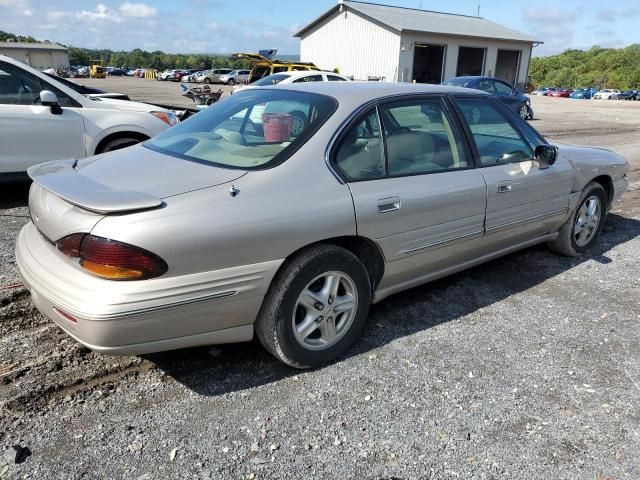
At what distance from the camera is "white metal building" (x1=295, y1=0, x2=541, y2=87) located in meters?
31.2

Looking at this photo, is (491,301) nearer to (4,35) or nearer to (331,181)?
(331,181)

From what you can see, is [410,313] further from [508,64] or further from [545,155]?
[508,64]

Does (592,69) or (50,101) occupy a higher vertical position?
(592,69)

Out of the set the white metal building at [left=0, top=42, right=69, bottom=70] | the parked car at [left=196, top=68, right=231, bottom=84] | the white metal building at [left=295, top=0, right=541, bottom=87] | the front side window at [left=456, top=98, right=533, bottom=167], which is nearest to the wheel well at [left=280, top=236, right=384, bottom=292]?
the front side window at [left=456, top=98, right=533, bottom=167]

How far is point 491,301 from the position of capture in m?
4.02

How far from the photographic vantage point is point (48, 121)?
581 centimetres

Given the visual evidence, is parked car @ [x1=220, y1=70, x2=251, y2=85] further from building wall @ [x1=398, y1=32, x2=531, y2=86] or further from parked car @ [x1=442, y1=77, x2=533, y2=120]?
parked car @ [x1=442, y1=77, x2=533, y2=120]

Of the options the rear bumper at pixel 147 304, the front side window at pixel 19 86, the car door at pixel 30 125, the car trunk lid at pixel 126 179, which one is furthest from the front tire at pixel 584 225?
the front side window at pixel 19 86

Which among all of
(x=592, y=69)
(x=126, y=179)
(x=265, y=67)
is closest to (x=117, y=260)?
(x=126, y=179)

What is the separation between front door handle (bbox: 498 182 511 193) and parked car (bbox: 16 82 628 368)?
14 mm

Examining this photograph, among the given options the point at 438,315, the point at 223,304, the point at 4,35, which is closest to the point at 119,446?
the point at 223,304

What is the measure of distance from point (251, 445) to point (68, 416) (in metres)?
0.92

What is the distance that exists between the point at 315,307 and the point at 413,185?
3.25 ft

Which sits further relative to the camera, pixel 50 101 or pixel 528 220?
pixel 50 101
